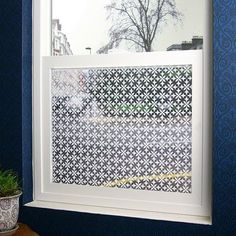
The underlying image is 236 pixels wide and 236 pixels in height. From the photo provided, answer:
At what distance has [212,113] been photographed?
1712mm

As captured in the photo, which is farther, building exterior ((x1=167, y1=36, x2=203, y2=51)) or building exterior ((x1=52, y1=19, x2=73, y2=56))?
building exterior ((x1=52, y1=19, x2=73, y2=56))

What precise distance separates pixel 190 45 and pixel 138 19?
1.13ft

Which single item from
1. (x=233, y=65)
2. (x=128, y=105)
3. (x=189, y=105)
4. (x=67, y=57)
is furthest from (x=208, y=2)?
(x=67, y=57)

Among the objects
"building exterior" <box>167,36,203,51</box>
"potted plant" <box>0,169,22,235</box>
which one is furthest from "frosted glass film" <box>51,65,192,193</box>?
"potted plant" <box>0,169,22,235</box>

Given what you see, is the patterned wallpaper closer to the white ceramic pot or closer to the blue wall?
the blue wall

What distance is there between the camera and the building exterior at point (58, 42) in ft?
6.76

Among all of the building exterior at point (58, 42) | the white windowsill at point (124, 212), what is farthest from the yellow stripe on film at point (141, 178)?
the building exterior at point (58, 42)

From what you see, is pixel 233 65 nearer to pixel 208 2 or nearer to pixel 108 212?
pixel 208 2

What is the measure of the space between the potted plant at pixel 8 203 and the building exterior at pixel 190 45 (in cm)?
112

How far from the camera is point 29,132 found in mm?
2049

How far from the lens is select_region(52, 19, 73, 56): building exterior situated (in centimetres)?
206

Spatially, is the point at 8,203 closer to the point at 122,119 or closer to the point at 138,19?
the point at 122,119

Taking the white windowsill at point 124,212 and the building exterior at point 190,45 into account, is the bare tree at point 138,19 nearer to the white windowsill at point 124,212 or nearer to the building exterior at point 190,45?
the building exterior at point 190,45

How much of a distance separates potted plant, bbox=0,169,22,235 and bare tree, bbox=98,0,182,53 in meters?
0.90
